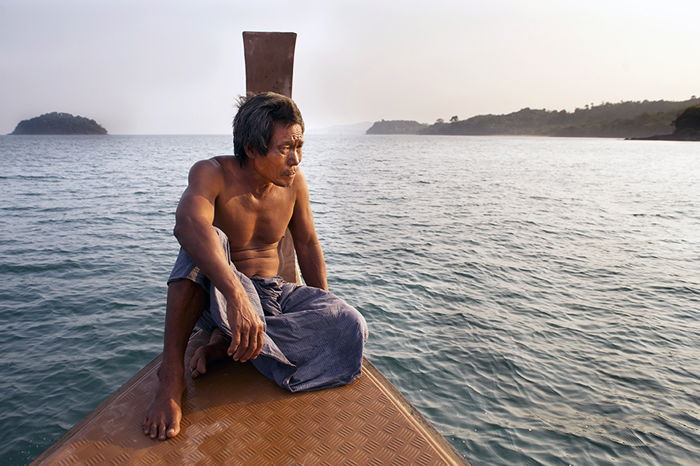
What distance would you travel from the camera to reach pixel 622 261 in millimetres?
9609

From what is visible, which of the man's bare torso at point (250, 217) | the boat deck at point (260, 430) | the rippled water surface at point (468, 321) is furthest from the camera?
the rippled water surface at point (468, 321)

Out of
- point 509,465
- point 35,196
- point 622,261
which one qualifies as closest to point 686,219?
point 622,261

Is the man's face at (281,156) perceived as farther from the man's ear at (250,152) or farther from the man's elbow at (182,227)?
the man's elbow at (182,227)

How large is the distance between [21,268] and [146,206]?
26.3 ft

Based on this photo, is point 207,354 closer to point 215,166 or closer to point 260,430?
point 260,430

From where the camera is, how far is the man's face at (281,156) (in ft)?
8.49

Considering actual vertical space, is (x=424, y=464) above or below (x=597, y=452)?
above

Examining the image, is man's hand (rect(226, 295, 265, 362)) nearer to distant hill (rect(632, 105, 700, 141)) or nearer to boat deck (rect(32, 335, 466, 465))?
boat deck (rect(32, 335, 466, 465))

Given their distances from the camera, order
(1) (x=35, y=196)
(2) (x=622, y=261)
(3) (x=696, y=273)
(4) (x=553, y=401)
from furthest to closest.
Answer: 1. (1) (x=35, y=196)
2. (2) (x=622, y=261)
3. (3) (x=696, y=273)
4. (4) (x=553, y=401)

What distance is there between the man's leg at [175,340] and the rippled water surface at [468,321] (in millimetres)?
2227

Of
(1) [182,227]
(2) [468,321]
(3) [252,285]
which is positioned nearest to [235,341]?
(3) [252,285]

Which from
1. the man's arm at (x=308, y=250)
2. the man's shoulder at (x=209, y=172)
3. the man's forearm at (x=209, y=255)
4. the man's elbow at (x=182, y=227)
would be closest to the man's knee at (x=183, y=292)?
the man's forearm at (x=209, y=255)

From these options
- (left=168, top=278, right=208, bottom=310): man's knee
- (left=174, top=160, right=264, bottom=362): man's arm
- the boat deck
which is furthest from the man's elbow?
the boat deck

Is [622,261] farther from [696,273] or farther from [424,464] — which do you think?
[424,464]
